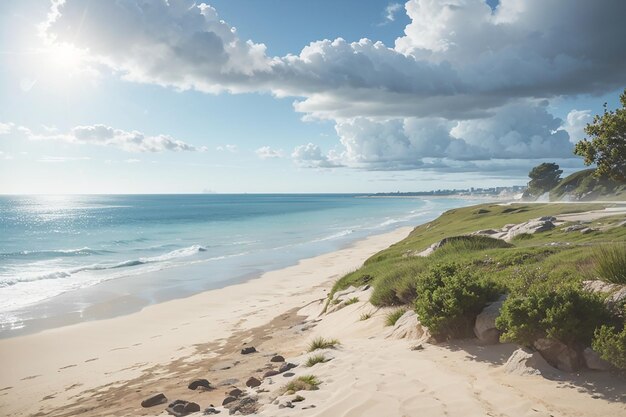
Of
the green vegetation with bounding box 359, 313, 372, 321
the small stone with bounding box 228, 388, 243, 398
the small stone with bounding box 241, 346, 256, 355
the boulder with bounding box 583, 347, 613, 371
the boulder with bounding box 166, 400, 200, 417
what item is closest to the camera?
the boulder with bounding box 583, 347, 613, 371

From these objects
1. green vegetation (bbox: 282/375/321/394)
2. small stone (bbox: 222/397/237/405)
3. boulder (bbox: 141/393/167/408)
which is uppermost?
green vegetation (bbox: 282/375/321/394)

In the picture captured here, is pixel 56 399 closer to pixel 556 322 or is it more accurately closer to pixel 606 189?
pixel 556 322

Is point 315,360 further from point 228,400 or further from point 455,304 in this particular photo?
point 455,304

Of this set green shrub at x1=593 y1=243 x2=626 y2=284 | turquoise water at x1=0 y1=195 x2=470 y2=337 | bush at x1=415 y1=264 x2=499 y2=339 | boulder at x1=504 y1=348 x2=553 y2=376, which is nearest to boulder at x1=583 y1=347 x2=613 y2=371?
boulder at x1=504 y1=348 x2=553 y2=376

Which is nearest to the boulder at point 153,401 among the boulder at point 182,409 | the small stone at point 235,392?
the boulder at point 182,409

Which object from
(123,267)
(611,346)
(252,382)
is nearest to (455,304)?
(611,346)

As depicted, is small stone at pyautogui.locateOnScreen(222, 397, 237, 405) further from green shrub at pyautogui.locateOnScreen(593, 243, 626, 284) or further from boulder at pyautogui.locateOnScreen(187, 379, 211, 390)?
green shrub at pyautogui.locateOnScreen(593, 243, 626, 284)

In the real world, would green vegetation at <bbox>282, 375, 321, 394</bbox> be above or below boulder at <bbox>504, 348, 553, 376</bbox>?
below
